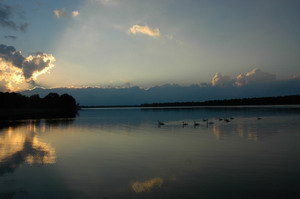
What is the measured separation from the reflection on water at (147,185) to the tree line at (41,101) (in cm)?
11426

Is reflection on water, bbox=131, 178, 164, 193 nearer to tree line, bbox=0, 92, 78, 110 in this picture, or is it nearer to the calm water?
the calm water

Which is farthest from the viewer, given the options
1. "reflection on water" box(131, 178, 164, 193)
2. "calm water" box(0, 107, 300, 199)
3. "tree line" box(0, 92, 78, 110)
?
"tree line" box(0, 92, 78, 110)

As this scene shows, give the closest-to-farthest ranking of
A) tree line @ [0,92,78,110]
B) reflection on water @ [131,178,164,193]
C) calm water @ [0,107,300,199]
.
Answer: calm water @ [0,107,300,199]
reflection on water @ [131,178,164,193]
tree line @ [0,92,78,110]

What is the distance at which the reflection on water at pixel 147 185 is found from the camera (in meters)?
11.3

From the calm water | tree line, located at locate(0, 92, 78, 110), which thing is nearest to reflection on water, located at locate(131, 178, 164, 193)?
the calm water

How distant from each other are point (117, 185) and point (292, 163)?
10.2 m

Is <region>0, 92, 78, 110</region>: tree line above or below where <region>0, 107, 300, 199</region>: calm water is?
above

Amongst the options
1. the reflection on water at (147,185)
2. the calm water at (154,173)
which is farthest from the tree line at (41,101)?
the reflection on water at (147,185)

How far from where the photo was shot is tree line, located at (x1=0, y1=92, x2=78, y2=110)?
379ft

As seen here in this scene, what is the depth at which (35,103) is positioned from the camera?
144m

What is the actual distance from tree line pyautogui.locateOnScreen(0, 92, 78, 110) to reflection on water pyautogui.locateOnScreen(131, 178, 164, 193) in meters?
114

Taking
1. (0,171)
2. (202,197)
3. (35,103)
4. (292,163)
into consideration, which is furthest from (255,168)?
(35,103)

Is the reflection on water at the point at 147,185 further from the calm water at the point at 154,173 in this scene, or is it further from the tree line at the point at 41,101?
the tree line at the point at 41,101

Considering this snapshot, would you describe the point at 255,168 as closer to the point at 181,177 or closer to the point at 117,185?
the point at 181,177
